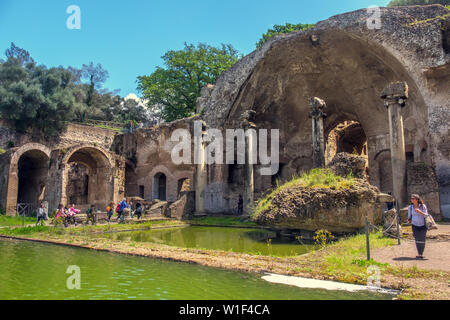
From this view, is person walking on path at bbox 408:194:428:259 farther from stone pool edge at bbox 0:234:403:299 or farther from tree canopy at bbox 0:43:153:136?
tree canopy at bbox 0:43:153:136

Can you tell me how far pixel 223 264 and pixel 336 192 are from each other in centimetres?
407

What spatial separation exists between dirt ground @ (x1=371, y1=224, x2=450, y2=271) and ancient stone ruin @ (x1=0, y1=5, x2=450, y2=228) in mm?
2644

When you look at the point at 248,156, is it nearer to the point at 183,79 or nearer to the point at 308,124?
the point at 308,124

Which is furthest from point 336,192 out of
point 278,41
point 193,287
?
point 278,41

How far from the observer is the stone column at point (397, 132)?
1331cm

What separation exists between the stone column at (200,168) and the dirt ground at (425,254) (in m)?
13.1

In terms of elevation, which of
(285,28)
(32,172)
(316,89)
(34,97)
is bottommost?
(32,172)

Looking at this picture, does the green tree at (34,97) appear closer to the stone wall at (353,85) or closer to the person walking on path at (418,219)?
the stone wall at (353,85)

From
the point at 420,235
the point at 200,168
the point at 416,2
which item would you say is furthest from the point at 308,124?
the point at 416,2

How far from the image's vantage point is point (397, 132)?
1366 centimetres

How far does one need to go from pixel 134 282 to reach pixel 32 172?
23228 mm

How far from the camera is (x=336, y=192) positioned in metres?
8.49

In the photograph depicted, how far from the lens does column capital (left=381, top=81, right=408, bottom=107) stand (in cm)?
1324
